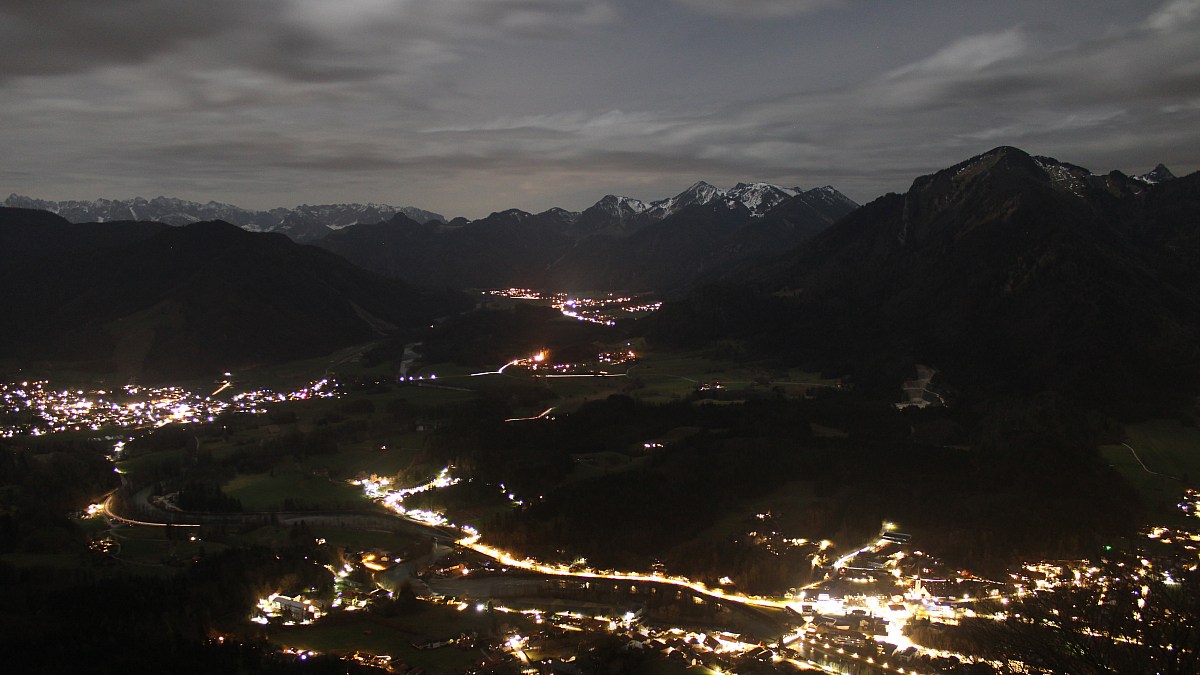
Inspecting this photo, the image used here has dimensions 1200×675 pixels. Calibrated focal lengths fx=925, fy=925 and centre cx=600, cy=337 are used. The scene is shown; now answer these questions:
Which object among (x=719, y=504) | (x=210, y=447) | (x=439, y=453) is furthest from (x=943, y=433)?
(x=210, y=447)

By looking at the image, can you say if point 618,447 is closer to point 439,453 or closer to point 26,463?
point 439,453

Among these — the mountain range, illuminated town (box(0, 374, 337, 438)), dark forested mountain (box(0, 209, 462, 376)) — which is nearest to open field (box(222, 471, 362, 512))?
illuminated town (box(0, 374, 337, 438))

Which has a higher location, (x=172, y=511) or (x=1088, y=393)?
(x=1088, y=393)

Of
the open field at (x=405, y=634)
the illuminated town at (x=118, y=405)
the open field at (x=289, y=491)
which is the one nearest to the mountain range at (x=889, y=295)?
the illuminated town at (x=118, y=405)

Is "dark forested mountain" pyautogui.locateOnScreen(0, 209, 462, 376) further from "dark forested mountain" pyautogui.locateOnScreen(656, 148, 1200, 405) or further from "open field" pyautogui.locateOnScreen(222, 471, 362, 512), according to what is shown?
"open field" pyautogui.locateOnScreen(222, 471, 362, 512)

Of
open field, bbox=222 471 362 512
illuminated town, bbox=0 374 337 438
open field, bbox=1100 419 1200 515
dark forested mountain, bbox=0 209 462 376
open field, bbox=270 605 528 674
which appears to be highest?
dark forested mountain, bbox=0 209 462 376

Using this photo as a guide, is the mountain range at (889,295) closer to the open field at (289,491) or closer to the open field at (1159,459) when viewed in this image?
the open field at (1159,459)
